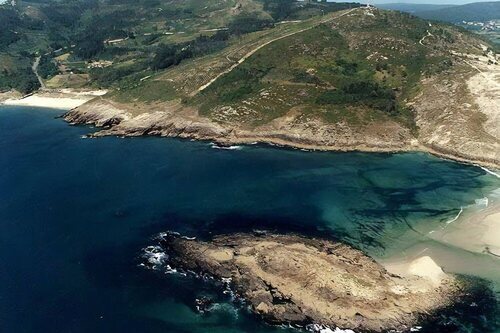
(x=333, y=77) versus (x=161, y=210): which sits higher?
(x=333, y=77)

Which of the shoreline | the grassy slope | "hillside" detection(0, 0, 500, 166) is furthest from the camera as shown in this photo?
the grassy slope

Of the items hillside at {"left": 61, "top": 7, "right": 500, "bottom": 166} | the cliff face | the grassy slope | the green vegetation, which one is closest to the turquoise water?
the cliff face

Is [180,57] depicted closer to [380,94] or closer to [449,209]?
[380,94]

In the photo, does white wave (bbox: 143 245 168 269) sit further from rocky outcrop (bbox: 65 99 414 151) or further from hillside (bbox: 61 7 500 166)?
hillside (bbox: 61 7 500 166)

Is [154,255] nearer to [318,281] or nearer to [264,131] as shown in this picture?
[318,281]

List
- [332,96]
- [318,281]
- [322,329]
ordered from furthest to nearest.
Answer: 1. [332,96]
2. [318,281]
3. [322,329]

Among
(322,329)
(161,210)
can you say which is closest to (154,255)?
(161,210)

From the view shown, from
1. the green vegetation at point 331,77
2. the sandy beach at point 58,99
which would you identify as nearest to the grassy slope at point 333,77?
the green vegetation at point 331,77

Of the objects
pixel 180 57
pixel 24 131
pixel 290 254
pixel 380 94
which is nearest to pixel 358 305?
pixel 290 254

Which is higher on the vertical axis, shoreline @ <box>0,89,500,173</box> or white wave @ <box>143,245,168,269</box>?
white wave @ <box>143,245,168,269</box>
